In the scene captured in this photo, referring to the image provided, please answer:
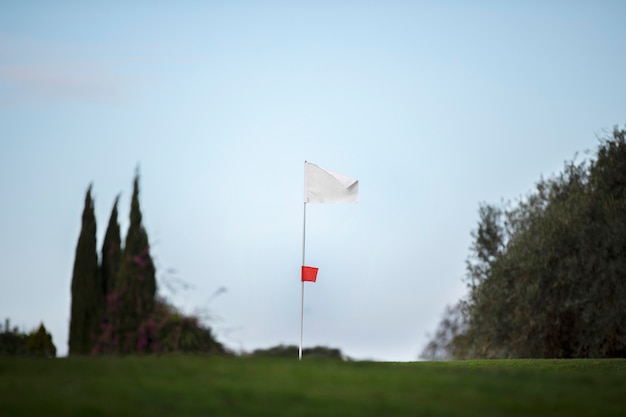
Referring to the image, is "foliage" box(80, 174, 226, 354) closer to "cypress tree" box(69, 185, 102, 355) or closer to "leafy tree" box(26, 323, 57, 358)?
"cypress tree" box(69, 185, 102, 355)

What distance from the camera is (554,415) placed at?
11344 mm

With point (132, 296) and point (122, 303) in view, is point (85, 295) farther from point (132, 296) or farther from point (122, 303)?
point (132, 296)

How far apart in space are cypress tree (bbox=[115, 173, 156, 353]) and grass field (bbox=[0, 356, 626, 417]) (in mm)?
3933

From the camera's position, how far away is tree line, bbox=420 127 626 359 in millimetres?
31422

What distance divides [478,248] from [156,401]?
28.7m

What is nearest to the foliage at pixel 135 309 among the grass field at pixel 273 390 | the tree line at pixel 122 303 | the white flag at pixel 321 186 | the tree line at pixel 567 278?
the tree line at pixel 122 303

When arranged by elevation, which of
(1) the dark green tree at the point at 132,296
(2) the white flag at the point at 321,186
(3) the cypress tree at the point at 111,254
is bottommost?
(1) the dark green tree at the point at 132,296

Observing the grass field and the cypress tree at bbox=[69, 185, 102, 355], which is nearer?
the grass field

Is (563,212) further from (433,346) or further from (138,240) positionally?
(138,240)

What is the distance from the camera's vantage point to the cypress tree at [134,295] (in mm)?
18469

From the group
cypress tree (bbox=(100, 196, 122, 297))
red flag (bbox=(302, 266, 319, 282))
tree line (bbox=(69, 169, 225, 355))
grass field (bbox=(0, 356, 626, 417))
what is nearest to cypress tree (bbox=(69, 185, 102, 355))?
→ tree line (bbox=(69, 169, 225, 355))

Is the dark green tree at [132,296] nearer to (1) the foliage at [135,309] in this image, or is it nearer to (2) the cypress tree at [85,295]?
(1) the foliage at [135,309]

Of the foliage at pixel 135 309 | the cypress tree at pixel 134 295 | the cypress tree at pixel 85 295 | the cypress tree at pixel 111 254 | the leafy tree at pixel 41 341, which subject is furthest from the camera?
the leafy tree at pixel 41 341

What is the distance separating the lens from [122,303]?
60.8ft
